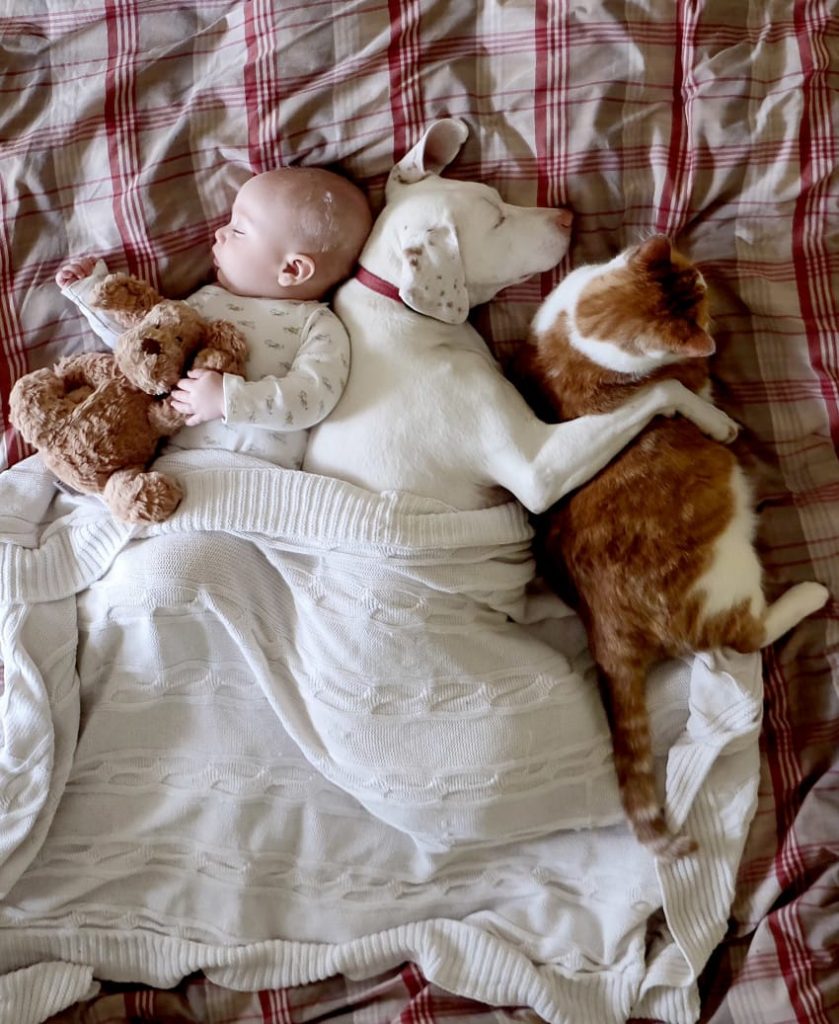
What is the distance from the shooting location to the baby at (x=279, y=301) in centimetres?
145

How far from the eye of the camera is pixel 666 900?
4.61 feet

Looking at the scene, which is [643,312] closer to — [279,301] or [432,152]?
[432,152]

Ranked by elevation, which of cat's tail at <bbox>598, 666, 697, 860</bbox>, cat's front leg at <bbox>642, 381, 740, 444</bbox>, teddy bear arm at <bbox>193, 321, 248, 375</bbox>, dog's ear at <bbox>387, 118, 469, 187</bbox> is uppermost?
dog's ear at <bbox>387, 118, 469, 187</bbox>

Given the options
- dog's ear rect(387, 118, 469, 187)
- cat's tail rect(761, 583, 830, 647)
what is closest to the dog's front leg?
cat's tail rect(761, 583, 830, 647)

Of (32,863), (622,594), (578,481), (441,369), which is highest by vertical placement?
(441,369)

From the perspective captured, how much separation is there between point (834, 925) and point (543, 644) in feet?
1.82

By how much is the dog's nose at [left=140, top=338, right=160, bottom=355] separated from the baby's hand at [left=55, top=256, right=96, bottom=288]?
21 cm

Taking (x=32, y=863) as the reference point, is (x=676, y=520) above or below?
above

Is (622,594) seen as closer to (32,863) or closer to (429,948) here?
(429,948)

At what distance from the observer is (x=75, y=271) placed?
1.54 meters

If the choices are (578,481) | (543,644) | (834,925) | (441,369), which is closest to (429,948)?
(543,644)

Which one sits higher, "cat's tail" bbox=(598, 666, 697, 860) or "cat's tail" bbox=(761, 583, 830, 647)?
"cat's tail" bbox=(761, 583, 830, 647)

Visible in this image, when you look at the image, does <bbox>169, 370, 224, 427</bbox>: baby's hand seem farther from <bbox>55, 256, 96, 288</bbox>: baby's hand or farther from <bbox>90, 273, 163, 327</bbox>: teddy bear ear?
<bbox>55, 256, 96, 288</bbox>: baby's hand

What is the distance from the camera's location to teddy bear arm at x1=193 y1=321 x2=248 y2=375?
145cm
